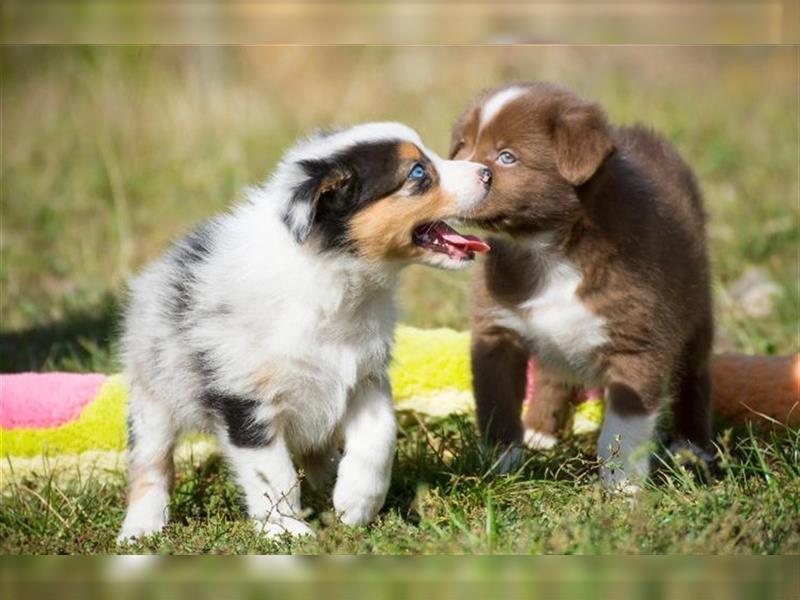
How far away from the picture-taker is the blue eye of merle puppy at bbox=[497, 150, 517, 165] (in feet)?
14.4

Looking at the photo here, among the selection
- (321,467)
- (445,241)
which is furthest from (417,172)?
(321,467)

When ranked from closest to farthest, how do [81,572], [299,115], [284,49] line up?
1. [81,572]
2. [299,115]
3. [284,49]

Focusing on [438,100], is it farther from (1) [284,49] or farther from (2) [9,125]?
(2) [9,125]

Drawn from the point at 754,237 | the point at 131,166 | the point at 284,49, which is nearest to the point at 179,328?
the point at 754,237

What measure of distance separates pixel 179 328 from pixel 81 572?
1.43m

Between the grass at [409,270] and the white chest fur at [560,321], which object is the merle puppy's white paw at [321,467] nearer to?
the grass at [409,270]

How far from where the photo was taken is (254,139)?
9.13 m

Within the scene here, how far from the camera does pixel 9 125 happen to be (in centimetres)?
991

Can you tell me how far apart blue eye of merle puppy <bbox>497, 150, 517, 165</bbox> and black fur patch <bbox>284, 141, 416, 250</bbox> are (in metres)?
0.65

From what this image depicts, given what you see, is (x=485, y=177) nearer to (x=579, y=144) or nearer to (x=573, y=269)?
(x=579, y=144)

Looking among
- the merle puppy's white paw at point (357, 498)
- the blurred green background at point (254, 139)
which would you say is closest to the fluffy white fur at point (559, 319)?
the merle puppy's white paw at point (357, 498)

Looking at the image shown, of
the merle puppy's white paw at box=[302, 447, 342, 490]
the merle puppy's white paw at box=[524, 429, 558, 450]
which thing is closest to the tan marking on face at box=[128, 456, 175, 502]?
the merle puppy's white paw at box=[302, 447, 342, 490]

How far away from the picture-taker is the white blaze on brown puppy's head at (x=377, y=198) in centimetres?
380

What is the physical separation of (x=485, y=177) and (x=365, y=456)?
39.2 inches
